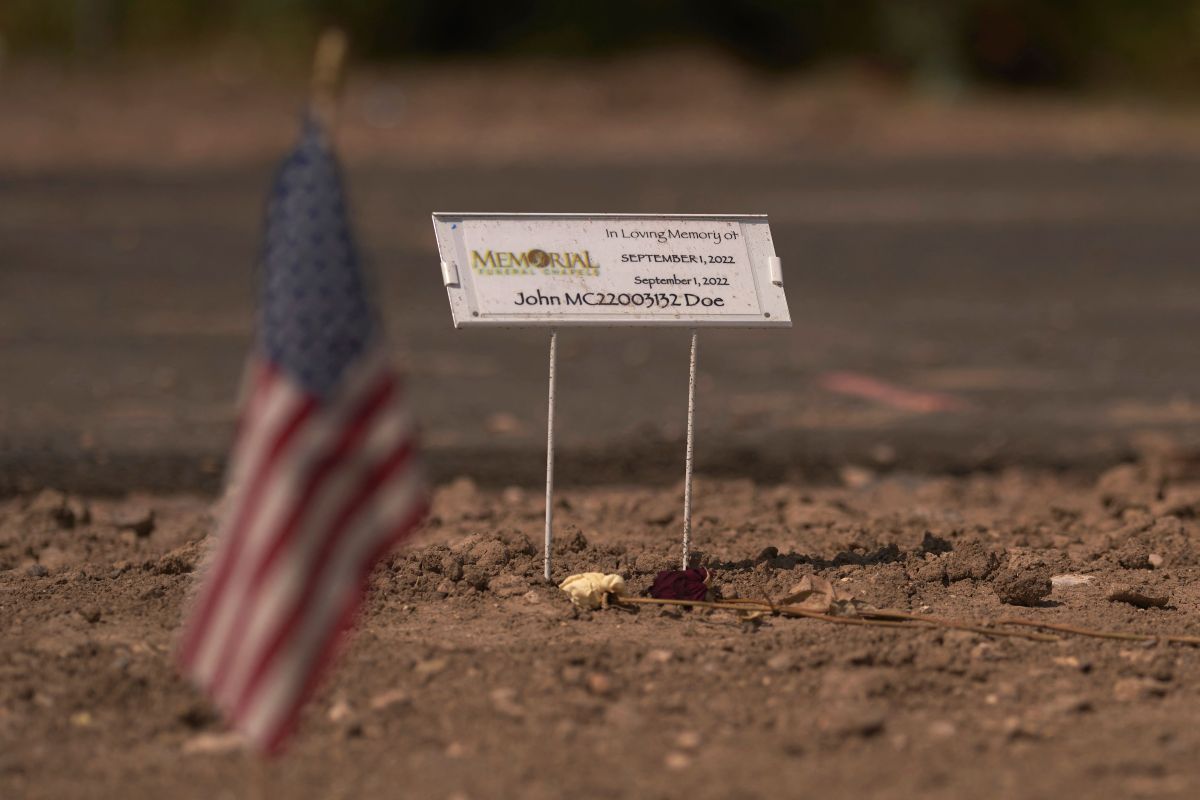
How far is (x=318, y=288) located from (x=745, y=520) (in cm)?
358

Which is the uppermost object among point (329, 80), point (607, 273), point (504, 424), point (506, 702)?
point (329, 80)

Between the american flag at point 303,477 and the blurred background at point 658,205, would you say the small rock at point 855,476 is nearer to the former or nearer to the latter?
the blurred background at point 658,205

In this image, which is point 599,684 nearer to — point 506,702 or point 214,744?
point 506,702

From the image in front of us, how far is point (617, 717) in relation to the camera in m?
5.03

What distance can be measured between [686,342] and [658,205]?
7.32 metres

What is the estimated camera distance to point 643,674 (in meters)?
5.37

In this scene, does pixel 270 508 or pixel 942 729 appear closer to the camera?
pixel 270 508

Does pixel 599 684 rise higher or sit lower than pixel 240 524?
lower

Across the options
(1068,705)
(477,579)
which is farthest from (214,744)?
(1068,705)

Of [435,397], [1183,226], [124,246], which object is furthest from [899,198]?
[435,397]

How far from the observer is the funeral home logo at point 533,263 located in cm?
603

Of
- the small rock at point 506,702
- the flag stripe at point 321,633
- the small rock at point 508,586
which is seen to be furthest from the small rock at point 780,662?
the flag stripe at point 321,633

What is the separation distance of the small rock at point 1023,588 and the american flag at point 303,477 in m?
2.71

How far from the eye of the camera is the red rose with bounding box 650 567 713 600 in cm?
605
